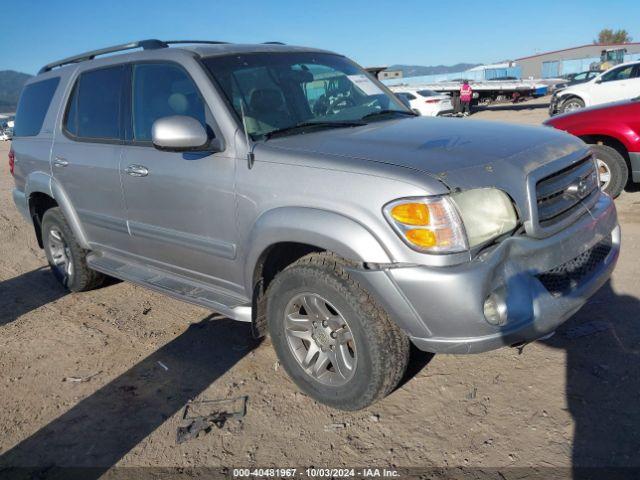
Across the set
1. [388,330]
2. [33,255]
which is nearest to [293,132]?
[388,330]

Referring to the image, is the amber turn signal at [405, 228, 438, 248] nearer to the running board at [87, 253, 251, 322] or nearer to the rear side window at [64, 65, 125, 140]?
Answer: the running board at [87, 253, 251, 322]

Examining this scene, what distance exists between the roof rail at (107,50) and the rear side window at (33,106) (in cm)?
19

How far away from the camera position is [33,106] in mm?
4898

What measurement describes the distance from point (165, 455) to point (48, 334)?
205 centimetres

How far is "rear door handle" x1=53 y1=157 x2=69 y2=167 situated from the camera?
4258 mm

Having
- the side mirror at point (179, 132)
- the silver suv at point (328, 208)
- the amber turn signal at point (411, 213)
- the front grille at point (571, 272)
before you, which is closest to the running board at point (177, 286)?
the silver suv at point (328, 208)

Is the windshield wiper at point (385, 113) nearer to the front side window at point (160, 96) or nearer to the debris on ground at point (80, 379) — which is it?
the front side window at point (160, 96)

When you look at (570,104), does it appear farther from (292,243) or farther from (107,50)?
(292,243)

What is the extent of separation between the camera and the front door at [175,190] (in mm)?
3082

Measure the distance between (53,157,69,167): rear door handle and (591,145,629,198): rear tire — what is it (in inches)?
215

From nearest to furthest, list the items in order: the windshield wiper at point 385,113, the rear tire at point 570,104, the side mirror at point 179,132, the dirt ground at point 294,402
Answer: the dirt ground at point 294,402 < the side mirror at point 179,132 < the windshield wiper at point 385,113 < the rear tire at point 570,104

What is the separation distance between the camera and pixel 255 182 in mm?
2857

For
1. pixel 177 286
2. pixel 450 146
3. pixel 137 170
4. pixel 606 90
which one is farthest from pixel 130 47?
pixel 606 90

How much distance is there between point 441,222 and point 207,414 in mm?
1663
